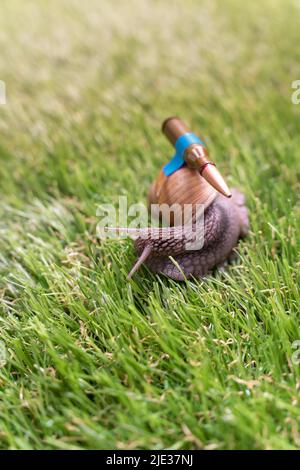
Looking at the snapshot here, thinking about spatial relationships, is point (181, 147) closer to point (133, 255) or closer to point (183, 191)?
point (183, 191)

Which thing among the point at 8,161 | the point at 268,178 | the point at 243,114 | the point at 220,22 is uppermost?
the point at 220,22

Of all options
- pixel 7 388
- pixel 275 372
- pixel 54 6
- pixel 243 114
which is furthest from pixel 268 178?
pixel 54 6

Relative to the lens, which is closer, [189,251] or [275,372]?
[275,372]

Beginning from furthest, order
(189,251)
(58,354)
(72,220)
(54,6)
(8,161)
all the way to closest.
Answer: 1. (54,6)
2. (8,161)
3. (72,220)
4. (189,251)
5. (58,354)

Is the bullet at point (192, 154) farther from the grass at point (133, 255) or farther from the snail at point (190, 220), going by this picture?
the grass at point (133, 255)

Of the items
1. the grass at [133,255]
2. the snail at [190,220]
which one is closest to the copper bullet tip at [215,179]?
the snail at [190,220]

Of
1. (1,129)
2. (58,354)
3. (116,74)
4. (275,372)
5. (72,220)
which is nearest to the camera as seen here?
(275,372)

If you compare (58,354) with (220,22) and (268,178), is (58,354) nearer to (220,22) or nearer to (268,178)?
(268,178)

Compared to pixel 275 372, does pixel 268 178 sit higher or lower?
higher
